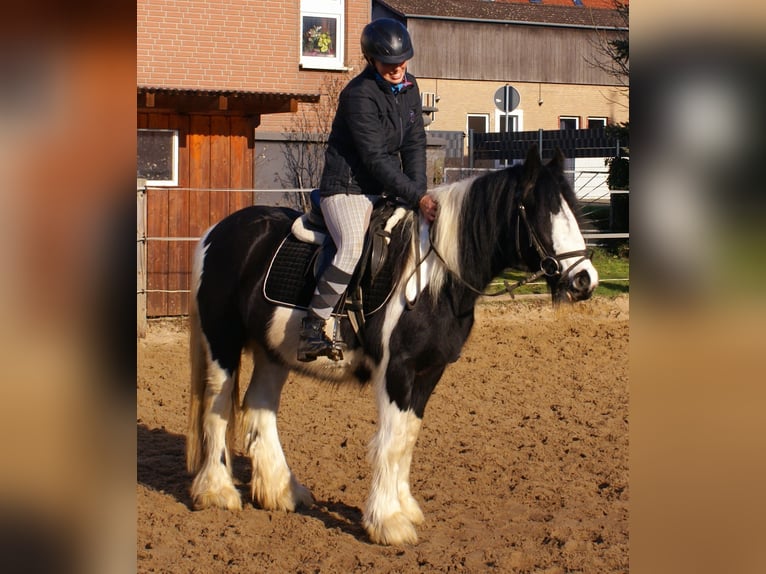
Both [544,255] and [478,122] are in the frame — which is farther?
[478,122]

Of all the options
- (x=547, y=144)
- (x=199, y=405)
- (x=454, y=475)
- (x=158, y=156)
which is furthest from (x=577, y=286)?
(x=547, y=144)

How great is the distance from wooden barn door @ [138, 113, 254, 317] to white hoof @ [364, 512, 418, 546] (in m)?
6.94

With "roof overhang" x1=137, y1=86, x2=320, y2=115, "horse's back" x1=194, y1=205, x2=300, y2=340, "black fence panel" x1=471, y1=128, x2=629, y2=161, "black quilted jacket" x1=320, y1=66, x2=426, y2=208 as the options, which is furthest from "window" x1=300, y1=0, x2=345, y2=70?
"black quilted jacket" x1=320, y1=66, x2=426, y2=208

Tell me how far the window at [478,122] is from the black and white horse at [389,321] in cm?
2920

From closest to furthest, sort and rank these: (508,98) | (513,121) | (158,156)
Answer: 1. (158,156)
2. (508,98)
3. (513,121)

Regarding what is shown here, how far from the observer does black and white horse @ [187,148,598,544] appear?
4.35m

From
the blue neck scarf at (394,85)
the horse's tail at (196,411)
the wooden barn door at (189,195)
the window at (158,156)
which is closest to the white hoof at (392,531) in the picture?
the horse's tail at (196,411)

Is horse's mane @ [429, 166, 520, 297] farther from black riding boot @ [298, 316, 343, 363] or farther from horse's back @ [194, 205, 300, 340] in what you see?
horse's back @ [194, 205, 300, 340]

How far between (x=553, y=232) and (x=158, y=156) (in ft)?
27.6

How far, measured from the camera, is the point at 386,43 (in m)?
4.39

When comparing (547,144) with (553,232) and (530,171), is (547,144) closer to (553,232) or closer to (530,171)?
(530,171)
